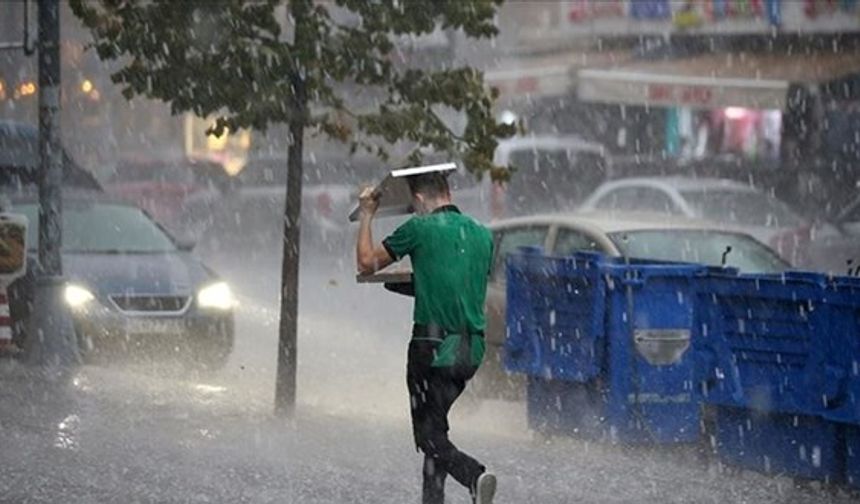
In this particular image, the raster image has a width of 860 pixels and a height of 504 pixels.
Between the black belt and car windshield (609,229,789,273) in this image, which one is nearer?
the black belt

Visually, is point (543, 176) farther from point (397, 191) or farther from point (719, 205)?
point (397, 191)

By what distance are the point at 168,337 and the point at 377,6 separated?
4.17 meters

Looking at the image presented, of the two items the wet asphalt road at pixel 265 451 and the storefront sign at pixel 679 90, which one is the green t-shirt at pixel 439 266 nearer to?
the wet asphalt road at pixel 265 451

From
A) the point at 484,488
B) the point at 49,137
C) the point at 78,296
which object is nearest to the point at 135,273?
the point at 78,296

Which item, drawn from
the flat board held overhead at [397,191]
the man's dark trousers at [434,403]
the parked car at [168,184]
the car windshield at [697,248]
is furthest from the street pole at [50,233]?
the parked car at [168,184]

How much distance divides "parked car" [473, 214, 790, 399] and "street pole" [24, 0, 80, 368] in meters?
3.07

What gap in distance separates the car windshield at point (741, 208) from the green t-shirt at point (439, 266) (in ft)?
51.2

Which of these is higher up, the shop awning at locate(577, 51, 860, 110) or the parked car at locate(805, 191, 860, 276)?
the shop awning at locate(577, 51, 860, 110)

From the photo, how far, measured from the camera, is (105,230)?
1766cm

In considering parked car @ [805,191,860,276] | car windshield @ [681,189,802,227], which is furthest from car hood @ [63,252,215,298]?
car windshield @ [681,189,802,227]

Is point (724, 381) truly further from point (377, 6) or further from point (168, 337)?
point (168, 337)

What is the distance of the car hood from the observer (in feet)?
53.5

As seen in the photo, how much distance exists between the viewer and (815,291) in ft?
36.6

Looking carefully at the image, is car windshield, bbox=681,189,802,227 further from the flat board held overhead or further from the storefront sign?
the flat board held overhead
